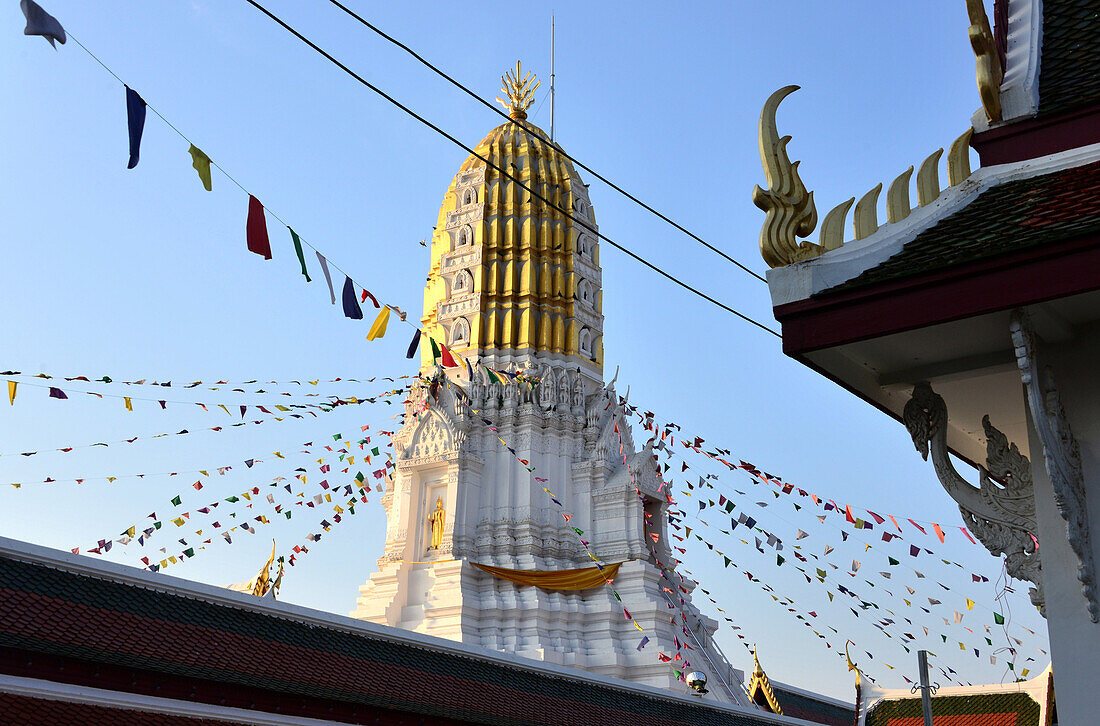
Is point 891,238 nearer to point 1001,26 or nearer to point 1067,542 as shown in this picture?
point 1067,542

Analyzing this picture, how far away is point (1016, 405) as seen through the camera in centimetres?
702

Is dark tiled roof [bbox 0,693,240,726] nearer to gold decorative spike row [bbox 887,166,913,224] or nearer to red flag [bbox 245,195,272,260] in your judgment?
red flag [bbox 245,195,272,260]

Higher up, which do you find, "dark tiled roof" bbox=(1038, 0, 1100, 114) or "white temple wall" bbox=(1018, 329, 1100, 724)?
"dark tiled roof" bbox=(1038, 0, 1100, 114)

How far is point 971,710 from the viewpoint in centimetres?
2195

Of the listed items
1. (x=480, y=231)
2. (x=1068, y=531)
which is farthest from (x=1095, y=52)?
(x=480, y=231)

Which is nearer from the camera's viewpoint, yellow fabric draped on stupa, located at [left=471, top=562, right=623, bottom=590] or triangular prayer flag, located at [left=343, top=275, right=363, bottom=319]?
triangular prayer flag, located at [left=343, top=275, right=363, bottom=319]

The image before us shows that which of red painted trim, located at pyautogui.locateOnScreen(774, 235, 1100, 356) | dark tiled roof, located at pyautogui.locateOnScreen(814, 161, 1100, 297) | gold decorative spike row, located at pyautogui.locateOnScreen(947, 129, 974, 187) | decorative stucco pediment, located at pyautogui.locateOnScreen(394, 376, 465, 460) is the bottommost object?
red painted trim, located at pyautogui.locateOnScreen(774, 235, 1100, 356)

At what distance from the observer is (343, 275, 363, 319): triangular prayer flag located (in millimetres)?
11680

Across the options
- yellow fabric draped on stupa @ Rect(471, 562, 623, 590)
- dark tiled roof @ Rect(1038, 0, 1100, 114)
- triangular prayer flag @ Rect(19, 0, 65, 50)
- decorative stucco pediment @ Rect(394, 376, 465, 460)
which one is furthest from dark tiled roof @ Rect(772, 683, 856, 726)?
triangular prayer flag @ Rect(19, 0, 65, 50)

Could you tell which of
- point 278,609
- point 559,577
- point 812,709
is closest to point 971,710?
point 559,577

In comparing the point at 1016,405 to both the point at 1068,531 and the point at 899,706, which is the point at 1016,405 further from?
the point at 899,706

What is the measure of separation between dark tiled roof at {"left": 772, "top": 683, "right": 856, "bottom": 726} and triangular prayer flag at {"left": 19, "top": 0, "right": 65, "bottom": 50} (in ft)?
92.8

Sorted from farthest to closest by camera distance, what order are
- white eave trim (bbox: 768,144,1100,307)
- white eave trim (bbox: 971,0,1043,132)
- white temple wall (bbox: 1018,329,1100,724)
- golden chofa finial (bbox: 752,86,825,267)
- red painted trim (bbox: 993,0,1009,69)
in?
red painted trim (bbox: 993,0,1009,69) < white eave trim (bbox: 971,0,1043,132) < golden chofa finial (bbox: 752,86,825,267) < white eave trim (bbox: 768,144,1100,307) < white temple wall (bbox: 1018,329,1100,724)

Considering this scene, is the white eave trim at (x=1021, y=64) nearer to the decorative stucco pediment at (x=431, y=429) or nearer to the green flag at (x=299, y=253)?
the green flag at (x=299, y=253)
